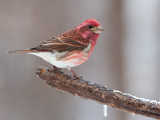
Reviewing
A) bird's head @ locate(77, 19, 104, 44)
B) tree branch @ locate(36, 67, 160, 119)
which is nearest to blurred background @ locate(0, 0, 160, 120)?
bird's head @ locate(77, 19, 104, 44)

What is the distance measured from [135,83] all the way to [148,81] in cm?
75

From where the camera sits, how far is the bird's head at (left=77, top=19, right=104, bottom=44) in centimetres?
362

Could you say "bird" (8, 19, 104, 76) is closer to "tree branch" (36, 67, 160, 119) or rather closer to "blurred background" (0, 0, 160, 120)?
"tree branch" (36, 67, 160, 119)

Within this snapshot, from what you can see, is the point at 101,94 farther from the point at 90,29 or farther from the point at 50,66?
the point at 50,66

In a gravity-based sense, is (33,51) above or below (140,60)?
below

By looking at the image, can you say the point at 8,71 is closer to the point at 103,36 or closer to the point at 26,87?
the point at 26,87

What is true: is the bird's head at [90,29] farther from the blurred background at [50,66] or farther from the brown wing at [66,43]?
the blurred background at [50,66]

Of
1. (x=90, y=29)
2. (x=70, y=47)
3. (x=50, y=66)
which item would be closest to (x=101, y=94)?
(x=70, y=47)

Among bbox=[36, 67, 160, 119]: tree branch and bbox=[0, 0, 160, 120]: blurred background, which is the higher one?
bbox=[0, 0, 160, 120]: blurred background

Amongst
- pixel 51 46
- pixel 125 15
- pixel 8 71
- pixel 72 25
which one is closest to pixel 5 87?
pixel 8 71

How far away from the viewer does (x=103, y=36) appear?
21.8 feet

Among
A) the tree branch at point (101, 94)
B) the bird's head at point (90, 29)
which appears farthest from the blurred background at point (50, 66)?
the tree branch at point (101, 94)

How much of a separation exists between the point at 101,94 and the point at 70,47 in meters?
0.69

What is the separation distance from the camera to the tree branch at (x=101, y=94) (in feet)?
9.99
